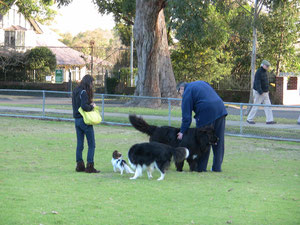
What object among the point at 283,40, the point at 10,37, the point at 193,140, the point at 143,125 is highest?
the point at 10,37

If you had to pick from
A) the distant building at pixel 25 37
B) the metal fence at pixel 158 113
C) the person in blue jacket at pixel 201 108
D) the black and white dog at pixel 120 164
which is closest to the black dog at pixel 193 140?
the person in blue jacket at pixel 201 108

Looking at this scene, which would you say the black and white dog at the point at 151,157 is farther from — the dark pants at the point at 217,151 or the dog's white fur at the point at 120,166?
the dark pants at the point at 217,151

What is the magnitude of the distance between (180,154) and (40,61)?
4036cm

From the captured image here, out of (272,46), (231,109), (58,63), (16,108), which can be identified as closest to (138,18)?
(16,108)

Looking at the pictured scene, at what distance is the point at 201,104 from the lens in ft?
30.2

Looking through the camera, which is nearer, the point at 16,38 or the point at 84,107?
the point at 84,107

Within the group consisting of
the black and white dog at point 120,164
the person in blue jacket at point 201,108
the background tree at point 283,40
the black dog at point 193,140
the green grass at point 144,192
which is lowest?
the green grass at point 144,192

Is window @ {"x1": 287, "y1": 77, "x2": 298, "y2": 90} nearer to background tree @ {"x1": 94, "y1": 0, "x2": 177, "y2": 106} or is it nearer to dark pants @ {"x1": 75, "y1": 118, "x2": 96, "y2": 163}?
background tree @ {"x1": 94, "y1": 0, "x2": 177, "y2": 106}

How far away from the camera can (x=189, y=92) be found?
30.2ft

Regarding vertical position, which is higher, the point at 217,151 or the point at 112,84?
the point at 112,84

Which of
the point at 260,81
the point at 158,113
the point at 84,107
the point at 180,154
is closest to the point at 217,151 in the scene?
the point at 180,154

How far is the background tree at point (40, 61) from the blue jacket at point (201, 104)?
1555 inches

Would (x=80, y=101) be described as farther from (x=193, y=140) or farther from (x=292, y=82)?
(x=292, y=82)

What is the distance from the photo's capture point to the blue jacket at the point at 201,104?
362 inches
